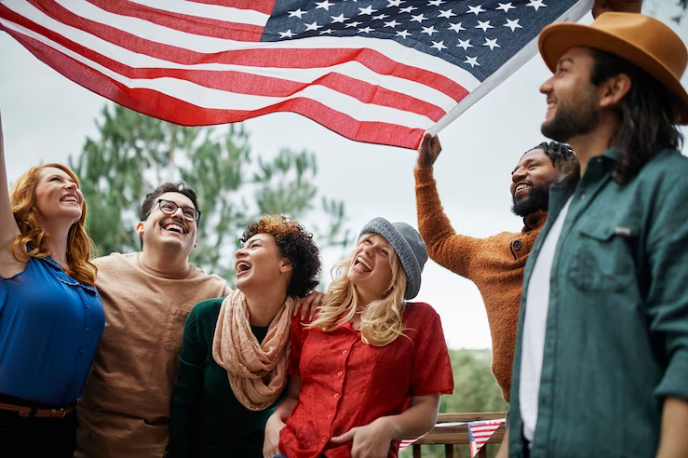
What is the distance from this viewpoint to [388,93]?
120 inches

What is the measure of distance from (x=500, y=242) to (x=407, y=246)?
63 centimetres

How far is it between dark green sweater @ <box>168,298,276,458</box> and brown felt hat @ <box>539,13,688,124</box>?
75.0 inches

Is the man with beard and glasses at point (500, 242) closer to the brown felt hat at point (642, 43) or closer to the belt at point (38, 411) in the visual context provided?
the brown felt hat at point (642, 43)

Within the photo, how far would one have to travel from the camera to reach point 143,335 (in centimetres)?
314

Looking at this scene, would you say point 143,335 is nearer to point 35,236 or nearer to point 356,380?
point 35,236

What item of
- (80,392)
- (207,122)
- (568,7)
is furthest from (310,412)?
(568,7)

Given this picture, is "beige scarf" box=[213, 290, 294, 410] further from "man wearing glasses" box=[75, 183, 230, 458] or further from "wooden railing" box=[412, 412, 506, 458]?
"wooden railing" box=[412, 412, 506, 458]

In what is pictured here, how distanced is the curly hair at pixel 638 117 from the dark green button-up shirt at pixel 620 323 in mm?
38

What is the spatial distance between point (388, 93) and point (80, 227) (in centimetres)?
168

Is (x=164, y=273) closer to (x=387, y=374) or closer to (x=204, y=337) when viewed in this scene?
(x=204, y=337)

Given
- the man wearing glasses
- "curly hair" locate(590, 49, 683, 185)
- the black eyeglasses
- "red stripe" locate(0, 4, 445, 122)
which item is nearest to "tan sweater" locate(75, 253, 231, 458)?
the man wearing glasses

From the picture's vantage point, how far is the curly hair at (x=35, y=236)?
9.25 ft

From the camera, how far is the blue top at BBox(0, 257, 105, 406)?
104 inches

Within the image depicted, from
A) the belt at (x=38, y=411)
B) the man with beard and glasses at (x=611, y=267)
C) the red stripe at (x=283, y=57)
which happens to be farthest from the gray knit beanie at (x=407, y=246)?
the belt at (x=38, y=411)
